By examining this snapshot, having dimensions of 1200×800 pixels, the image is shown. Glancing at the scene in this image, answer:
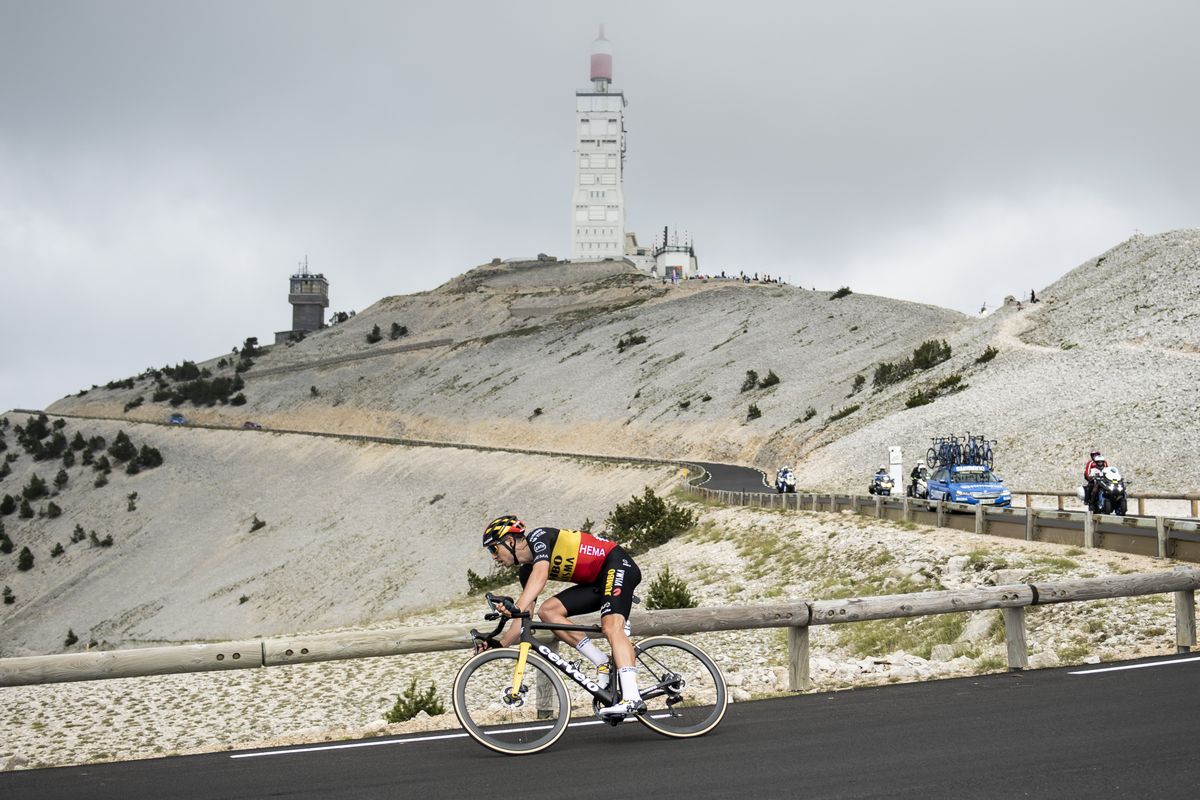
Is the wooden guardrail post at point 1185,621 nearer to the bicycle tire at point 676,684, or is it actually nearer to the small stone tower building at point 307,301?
the bicycle tire at point 676,684

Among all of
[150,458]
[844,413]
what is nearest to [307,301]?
[150,458]

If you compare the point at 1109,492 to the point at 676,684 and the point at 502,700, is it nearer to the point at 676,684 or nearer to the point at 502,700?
the point at 676,684

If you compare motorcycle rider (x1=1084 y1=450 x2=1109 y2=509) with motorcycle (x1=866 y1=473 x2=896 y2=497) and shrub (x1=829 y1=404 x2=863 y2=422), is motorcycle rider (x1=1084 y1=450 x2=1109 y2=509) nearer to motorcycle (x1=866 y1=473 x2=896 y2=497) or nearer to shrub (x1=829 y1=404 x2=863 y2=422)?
motorcycle (x1=866 y1=473 x2=896 y2=497)

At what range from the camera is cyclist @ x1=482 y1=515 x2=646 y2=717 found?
8.68m

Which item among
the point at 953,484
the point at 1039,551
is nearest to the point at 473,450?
the point at 953,484

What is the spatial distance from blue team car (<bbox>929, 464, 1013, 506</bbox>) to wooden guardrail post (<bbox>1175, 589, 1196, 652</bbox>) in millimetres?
20322

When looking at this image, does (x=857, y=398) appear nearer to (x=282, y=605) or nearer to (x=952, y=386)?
(x=952, y=386)

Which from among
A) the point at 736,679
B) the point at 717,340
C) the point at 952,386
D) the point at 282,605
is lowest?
the point at 282,605

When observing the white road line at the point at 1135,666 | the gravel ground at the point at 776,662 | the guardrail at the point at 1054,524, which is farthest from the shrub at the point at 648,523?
the white road line at the point at 1135,666

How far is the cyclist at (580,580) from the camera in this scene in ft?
28.5

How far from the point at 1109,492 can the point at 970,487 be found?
7178 mm

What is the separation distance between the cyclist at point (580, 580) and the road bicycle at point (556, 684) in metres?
0.12

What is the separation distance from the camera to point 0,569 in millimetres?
91000

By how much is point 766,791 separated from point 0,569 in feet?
320
